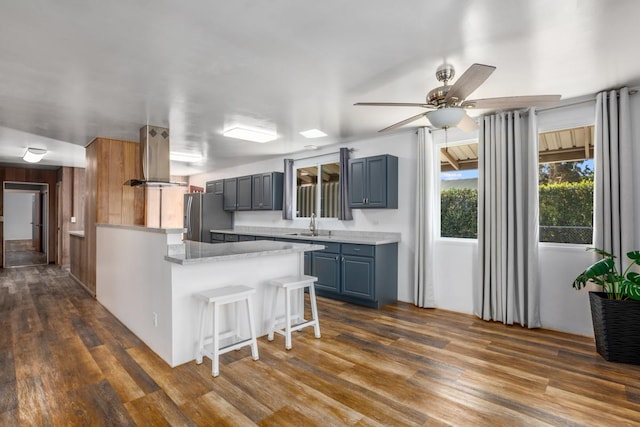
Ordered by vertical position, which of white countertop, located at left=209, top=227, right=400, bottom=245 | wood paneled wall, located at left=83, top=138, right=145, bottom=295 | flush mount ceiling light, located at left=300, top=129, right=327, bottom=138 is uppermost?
flush mount ceiling light, located at left=300, top=129, right=327, bottom=138

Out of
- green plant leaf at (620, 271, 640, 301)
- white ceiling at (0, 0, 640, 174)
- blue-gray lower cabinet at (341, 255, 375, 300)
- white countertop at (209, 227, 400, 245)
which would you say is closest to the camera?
white ceiling at (0, 0, 640, 174)

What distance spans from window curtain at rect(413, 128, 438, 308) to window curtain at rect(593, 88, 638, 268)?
5.50ft

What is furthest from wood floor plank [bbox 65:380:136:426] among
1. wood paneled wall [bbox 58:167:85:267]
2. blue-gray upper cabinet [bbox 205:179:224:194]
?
wood paneled wall [bbox 58:167:85:267]

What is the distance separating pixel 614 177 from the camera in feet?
10.1

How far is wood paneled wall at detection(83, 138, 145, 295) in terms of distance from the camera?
4.79m

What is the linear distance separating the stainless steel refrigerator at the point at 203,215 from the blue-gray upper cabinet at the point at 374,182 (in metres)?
3.63

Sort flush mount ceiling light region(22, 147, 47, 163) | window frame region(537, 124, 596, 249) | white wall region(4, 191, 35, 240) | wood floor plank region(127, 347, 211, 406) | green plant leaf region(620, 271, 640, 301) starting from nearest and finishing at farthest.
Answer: wood floor plank region(127, 347, 211, 406), green plant leaf region(620, 271, 640, 301), window frame region(537, 124, 596, 249), flush mount ceiling light region(22, 147, 47, 163), white wall region(4, 191, 35, 240)

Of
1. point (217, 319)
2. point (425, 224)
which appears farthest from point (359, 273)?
point (217, 319)

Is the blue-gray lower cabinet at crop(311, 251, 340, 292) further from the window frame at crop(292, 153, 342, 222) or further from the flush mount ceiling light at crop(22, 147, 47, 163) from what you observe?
the flush mount ceiling light at crop(22, 147, 47, 163)

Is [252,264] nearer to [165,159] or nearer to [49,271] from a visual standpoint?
[165,159]

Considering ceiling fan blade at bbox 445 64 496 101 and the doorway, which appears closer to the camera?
ceiling fan blade at bbox 445 64 496 101

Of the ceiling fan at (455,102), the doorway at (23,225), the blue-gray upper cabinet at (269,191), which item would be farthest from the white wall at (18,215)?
the ceiling fan at (455,102)

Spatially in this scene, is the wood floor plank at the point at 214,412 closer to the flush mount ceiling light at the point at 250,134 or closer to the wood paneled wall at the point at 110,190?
the flush mount ceiling light at the point at 250,134

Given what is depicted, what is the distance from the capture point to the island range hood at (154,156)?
435cm
